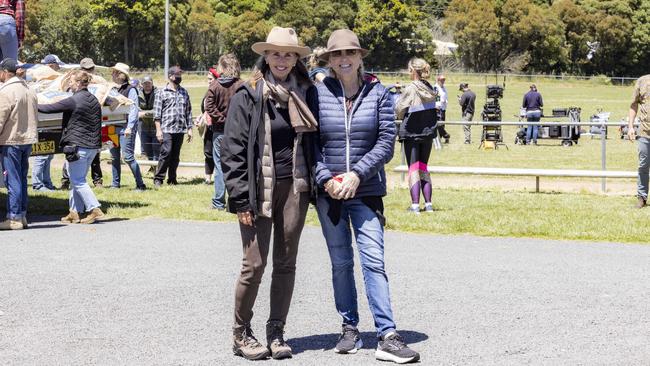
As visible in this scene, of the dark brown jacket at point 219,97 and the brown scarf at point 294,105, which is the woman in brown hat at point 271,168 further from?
the dark brown jacket at point 219,97

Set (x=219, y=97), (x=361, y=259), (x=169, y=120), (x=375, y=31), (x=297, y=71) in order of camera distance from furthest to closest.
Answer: (x=375, y=31) < (x=169, y=120) < (x=219, y=97) < (x=361, y=259) < (x=297, y=71)

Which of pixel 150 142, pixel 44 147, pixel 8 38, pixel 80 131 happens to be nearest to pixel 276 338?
pixel 80 131

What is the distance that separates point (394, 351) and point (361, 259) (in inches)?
23.0

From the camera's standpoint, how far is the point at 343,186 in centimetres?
586

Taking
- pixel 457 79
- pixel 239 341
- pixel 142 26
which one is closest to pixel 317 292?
pixel 239 341

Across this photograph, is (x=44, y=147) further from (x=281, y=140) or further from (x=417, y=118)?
(x=281, y=140)

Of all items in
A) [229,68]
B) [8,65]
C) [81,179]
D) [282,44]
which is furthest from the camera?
[229,68]

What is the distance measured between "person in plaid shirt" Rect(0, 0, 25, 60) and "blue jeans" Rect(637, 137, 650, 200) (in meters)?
7.81

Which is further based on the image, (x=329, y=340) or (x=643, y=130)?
(x=643, y=130)

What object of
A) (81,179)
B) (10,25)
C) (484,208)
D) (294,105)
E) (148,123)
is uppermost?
(10,25)

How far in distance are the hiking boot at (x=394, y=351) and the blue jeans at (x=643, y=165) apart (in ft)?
27.3

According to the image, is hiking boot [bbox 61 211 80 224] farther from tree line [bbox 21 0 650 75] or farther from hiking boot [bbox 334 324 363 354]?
tree line [bbox 21 0 650 75]

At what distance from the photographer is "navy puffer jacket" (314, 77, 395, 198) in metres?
5.99

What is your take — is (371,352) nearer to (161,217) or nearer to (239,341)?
(239,341)
